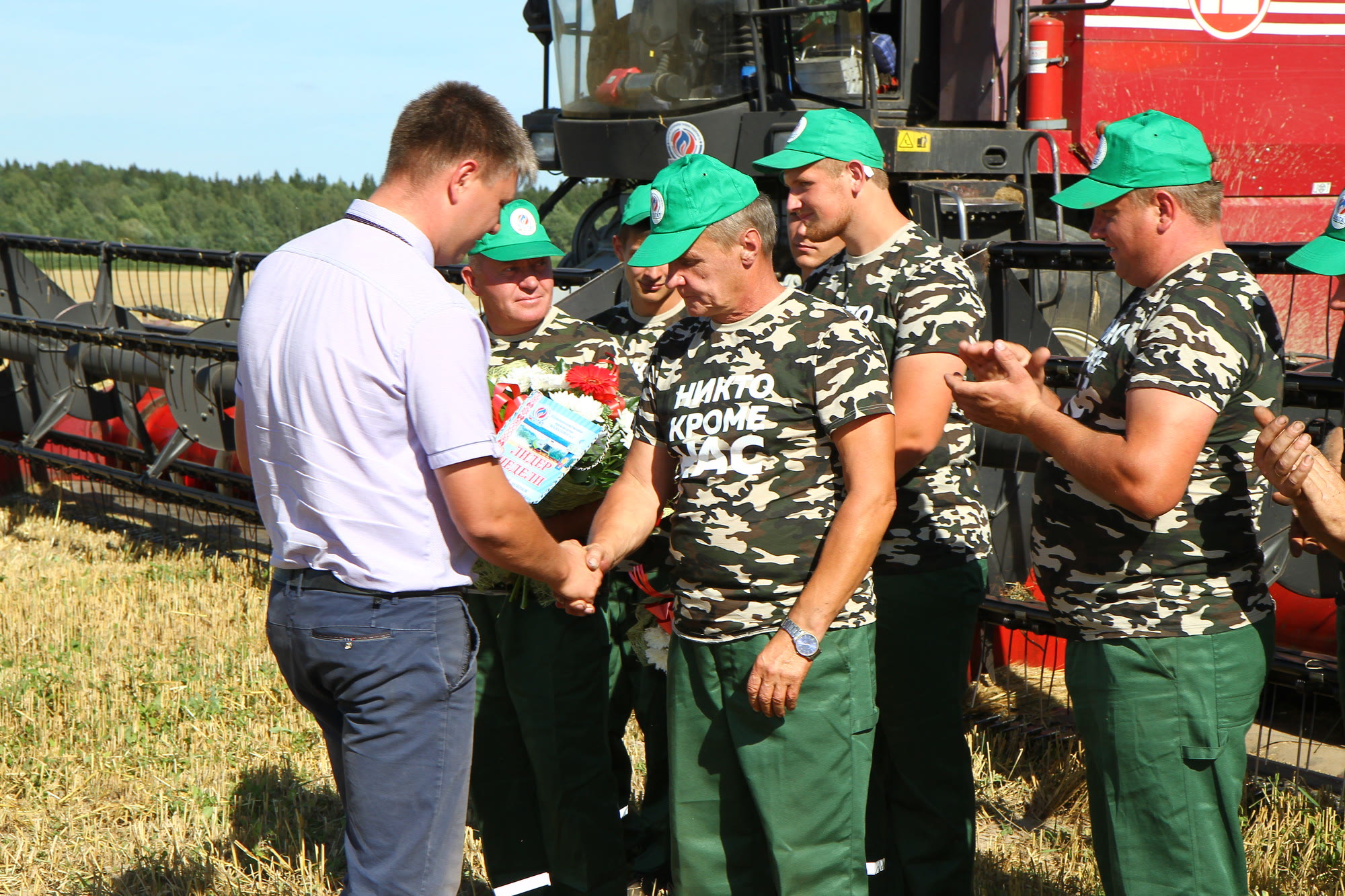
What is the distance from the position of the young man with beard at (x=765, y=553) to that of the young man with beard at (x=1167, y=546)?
0.32 meters

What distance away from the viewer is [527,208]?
332 centimetres

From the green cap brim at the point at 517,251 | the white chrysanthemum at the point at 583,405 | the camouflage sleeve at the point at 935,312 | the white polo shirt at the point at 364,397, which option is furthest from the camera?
the green cap brim at the point at 517,251

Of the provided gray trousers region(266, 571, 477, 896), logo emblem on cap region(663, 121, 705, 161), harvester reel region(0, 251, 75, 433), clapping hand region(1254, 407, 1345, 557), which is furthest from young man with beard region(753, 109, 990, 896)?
harvester reel region(0, 251, 75, 433)

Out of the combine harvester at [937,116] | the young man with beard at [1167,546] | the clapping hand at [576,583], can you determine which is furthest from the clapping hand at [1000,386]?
the combine harvester at [937,116]

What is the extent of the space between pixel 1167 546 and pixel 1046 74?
525 centimetres

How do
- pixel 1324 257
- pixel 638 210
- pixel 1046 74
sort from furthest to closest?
pixel 1046 74 → pixel 638 210 → pixel 1324 257

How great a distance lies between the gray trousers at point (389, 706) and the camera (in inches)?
88.2

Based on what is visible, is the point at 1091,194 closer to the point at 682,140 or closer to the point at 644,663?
the point at 644,663

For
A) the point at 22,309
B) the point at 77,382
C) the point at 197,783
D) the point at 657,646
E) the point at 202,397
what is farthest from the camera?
the point at 22,309

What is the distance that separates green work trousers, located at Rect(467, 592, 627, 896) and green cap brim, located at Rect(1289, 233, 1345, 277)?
74.5 inches

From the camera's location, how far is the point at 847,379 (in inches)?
96.8

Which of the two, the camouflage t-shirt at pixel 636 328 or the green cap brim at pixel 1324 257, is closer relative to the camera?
the green cap brim at pixel 1324 257

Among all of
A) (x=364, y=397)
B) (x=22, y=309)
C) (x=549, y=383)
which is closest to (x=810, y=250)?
(x=549, y=383)

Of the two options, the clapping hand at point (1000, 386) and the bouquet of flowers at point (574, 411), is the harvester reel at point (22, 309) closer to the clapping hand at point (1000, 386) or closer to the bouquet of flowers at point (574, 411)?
the bouquet of flowers at point (574, 411)
